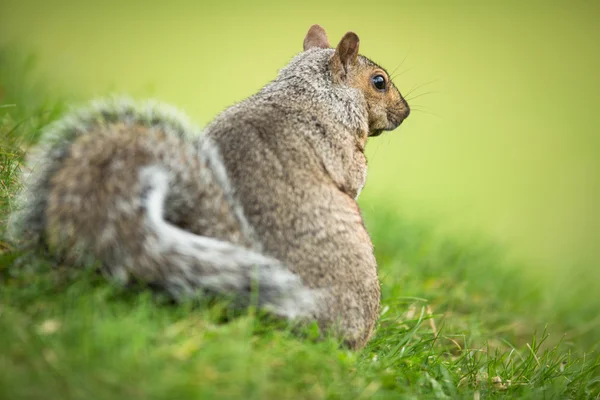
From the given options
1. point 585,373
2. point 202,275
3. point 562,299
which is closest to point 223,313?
point 202,275

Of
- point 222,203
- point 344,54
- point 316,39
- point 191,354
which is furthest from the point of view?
point 316,39

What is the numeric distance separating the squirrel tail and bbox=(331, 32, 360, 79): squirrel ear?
130 centimetres

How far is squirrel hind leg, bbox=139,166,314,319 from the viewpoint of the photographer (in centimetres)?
227

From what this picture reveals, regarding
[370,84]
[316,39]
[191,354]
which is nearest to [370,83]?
[370,84]

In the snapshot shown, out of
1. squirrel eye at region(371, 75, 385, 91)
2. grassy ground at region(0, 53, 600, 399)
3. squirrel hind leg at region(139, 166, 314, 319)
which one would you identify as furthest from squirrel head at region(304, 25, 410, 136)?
squirrel hind leg at region(139, 166, 314, 319)

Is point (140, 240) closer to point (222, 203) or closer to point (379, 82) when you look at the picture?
point (222, 203)

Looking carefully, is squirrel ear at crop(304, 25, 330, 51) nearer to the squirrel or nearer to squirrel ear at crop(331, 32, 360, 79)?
squirrel ear at crop(331, 32, 360, 79)

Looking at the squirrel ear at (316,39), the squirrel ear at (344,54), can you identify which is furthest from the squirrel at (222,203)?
the squirrel ear at (316,39)

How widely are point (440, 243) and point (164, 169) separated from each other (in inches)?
145

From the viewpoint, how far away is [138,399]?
6.27ft

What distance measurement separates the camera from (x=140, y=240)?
2271mm

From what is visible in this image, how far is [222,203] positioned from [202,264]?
32 centimetres

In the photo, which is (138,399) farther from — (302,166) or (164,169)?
(302,166)

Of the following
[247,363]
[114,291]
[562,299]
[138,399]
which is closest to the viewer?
[138,399]
